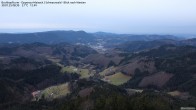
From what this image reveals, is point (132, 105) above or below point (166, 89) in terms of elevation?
above

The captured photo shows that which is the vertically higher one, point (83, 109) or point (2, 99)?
point (83, 109)

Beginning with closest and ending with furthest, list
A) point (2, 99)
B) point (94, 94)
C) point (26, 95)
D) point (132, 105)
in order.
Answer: point (132, 105), point (94, 94), point (2, 99), point (26, 95)

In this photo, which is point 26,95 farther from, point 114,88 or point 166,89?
point 166,89

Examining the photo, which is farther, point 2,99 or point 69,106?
point 2,99

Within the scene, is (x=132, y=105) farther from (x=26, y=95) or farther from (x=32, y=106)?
(x=26, y=95)

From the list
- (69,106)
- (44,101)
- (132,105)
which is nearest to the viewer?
(132,105)

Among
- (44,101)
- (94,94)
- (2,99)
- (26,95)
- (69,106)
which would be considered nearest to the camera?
(69,106)

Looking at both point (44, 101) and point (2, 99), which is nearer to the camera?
point (44, 101)

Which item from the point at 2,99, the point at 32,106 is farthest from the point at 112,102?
the point at 2,99

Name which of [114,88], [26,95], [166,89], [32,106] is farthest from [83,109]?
[166,89]
